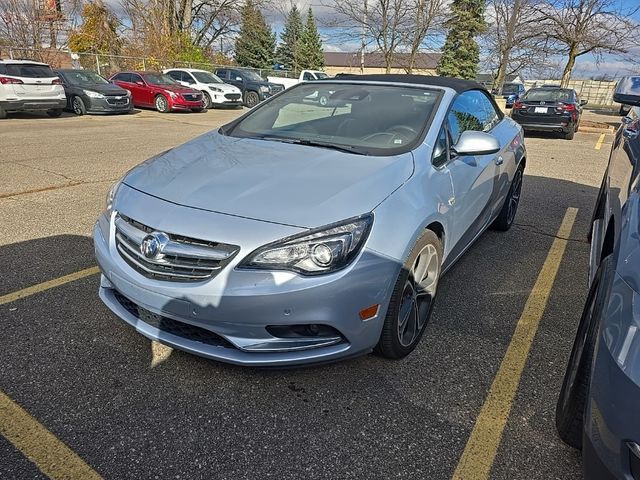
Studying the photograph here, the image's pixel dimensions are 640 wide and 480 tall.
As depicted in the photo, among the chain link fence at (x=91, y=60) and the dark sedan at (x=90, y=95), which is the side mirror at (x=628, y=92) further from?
the chain link fence at (x=91, y=60)

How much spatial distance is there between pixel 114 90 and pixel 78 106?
1.24m

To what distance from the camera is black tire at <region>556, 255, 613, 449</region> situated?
1.80 m

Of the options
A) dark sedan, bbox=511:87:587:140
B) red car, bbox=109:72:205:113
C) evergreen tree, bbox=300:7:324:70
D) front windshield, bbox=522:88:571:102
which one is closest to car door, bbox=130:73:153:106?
red car, bbox=109:72:205:113

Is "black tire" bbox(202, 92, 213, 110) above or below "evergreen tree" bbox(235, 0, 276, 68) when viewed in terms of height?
below

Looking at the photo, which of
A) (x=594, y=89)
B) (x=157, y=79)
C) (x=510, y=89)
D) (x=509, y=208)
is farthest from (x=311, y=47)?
(x=509, y=208)

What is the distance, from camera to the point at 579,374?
6.00 ft

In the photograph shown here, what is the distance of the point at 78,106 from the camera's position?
1456 cm

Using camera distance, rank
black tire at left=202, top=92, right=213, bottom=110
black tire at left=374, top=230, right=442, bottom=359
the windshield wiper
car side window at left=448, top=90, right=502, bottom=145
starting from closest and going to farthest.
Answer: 1. black tire at left=374, top=230, right=442, bottom=359
2. the windshield wiper
3. car side window at left=448, top=90, right=502, bottom=145
4. black tire at left=202, top=92, right=213, bottom=110

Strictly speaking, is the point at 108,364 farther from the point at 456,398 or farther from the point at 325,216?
the point at 456,398

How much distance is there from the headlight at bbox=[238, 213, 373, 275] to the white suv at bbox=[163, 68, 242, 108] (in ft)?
57.9

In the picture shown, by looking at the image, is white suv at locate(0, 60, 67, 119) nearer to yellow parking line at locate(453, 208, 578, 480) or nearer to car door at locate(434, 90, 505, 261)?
car door at locate(434, 90, 505, 261)

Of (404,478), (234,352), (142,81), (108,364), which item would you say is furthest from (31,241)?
(142,81)

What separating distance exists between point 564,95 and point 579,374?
14.5 metres

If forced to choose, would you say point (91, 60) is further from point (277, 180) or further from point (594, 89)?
point (594, 89)
